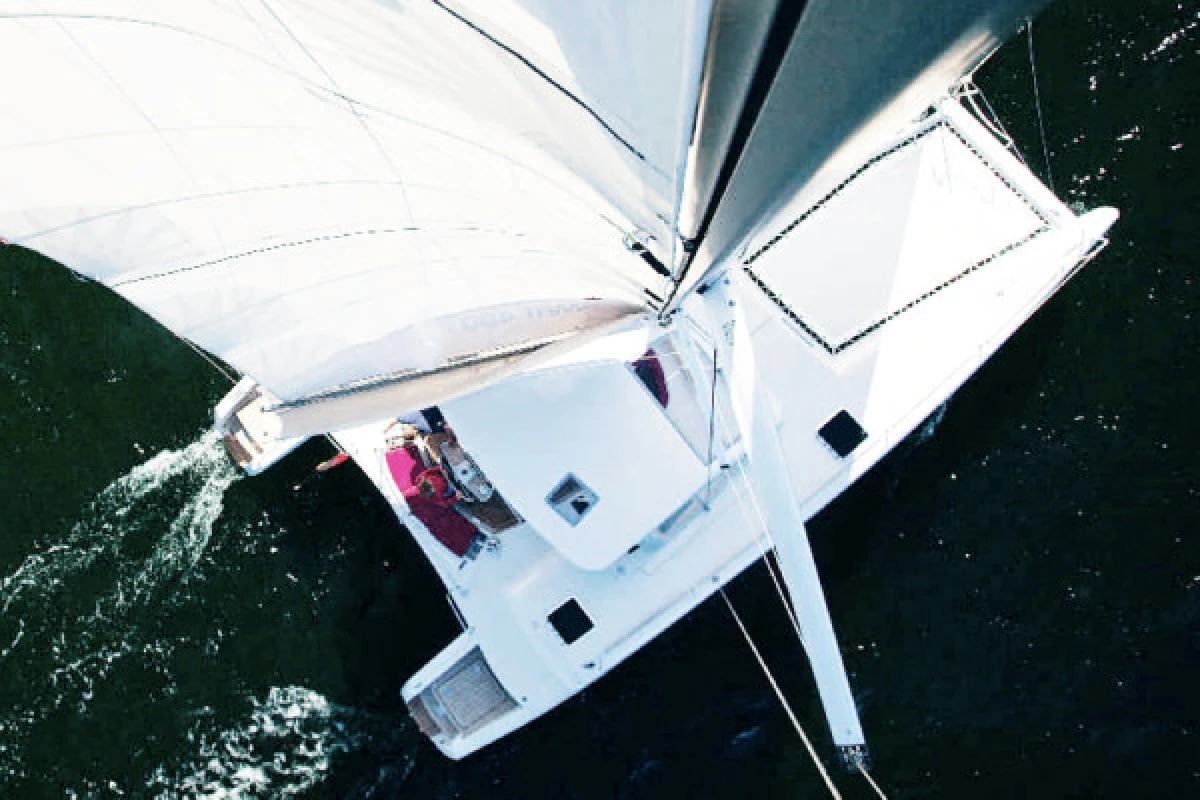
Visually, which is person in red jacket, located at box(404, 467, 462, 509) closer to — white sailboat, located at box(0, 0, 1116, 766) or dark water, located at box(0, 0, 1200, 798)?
white sailboat, located at box(0, 0, 1116, 766)

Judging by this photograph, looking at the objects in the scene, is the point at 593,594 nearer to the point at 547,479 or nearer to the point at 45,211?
the point at 547,479

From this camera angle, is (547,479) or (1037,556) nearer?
(547,479)

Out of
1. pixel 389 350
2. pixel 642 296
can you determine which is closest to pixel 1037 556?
pixel 642 296

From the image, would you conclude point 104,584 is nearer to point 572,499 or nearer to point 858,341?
point 572,499

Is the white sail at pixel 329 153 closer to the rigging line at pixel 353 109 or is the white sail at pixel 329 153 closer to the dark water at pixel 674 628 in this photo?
the rigging line at pixel 353 109

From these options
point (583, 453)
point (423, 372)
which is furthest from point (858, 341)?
point (423, 372)

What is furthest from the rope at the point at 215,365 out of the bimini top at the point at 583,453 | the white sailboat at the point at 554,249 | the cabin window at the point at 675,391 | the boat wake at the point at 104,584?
the cabin window at the point at 675,391
